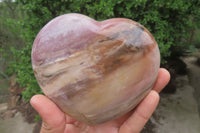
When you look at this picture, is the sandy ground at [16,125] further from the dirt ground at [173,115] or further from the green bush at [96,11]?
the green bush at [96,11]

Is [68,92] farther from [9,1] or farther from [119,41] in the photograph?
[9,1]

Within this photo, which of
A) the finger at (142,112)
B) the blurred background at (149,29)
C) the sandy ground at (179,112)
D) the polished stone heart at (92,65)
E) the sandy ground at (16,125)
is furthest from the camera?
the sandy ground at (16,125)

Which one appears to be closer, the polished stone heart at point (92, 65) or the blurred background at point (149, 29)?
the polished stone heart at point (92, 65)

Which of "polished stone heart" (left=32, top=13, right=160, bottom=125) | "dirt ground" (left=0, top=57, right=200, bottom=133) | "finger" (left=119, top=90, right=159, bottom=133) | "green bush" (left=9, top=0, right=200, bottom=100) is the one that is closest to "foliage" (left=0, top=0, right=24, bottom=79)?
"dirt ground" (left=0, top=57, right=200, bottom=133)

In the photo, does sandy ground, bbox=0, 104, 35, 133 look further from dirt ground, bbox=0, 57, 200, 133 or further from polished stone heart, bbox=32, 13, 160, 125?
polished stone heart, bbox=32, 13, 160, 125

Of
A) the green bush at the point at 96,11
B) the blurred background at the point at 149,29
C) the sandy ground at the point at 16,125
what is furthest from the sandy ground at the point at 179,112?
the sandy ground at the point at 16,125

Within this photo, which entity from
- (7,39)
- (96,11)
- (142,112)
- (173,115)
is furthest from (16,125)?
(142,112)

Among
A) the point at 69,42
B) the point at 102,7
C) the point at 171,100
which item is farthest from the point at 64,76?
the point at 171,100

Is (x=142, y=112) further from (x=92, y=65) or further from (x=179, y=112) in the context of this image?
(x=179, y=112)
